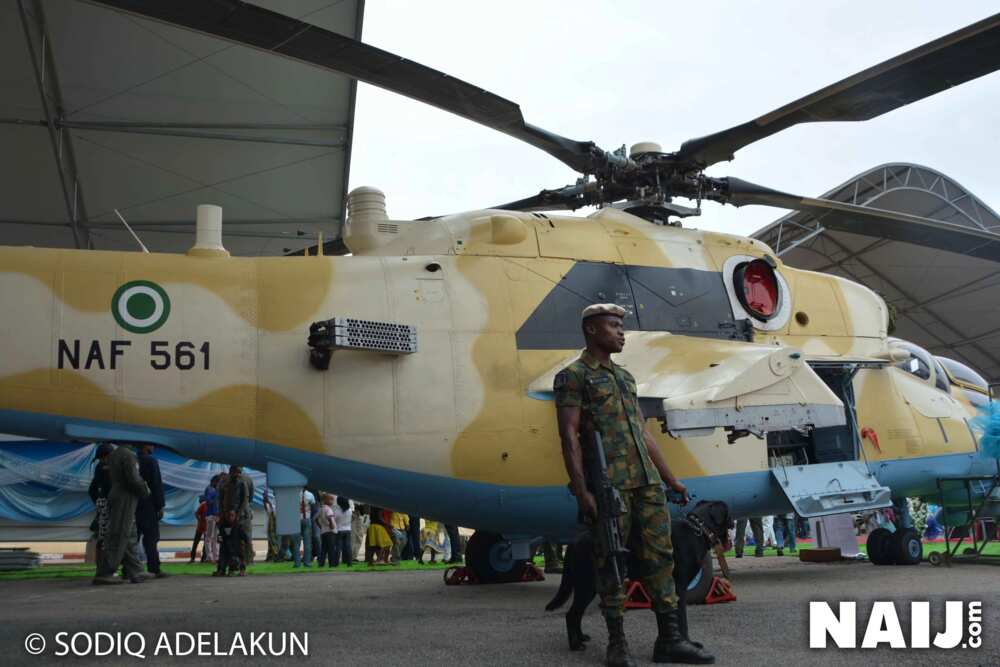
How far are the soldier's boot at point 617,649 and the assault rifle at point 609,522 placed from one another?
0.72ft

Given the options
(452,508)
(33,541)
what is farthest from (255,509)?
(452,508)

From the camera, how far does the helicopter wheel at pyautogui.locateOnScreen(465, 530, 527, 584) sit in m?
10.3

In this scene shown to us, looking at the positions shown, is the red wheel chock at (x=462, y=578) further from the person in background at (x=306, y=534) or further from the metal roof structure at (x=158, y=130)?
the metal roof structure at (x=158, y=130)

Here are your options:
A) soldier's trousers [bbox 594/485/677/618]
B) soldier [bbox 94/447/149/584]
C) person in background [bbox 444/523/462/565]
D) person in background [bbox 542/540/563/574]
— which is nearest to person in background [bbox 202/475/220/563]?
person in background [bbox 444/523/462/565]

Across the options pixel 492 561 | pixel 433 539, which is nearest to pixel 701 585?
pixel 492 561

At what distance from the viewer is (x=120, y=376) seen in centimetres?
685

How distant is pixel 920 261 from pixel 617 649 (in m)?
27.2

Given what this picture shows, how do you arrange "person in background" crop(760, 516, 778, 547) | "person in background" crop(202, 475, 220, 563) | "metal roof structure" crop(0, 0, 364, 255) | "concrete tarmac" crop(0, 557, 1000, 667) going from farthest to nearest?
"person in background" crop(760, 516, 778, 547) < "metal roof structure" crop(0, 0, 364, 255) < "person in background" crop(202, 475, 220, 563) < "concrete tarmac" crop(0, 557, 1000, 667)

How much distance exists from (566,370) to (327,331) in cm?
247

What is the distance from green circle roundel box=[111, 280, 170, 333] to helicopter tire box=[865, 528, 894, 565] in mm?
9162

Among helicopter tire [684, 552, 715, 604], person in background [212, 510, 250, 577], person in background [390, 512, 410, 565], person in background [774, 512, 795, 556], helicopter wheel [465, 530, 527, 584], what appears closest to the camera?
helicopter tire [684, 552, 715, 604]

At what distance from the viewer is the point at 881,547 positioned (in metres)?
11.3

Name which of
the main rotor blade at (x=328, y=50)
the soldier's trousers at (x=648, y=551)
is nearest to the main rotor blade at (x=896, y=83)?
the main rotor blade at (x=328, y=50)

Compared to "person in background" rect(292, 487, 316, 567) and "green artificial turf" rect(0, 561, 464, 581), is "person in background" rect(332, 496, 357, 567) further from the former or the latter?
"green artificial turf" rect(0, 561, 464, 581)
